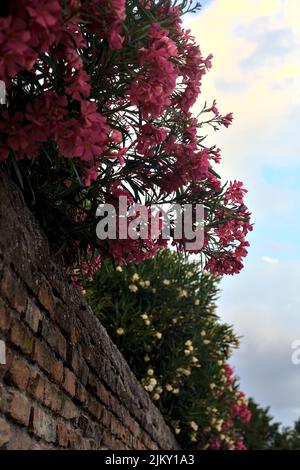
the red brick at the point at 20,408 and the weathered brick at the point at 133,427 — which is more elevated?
the weathered brick at the point at 133,427

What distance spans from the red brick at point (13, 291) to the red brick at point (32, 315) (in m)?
0.06

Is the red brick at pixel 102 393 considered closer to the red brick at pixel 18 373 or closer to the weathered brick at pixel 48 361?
the weathered brick at pixel 48 361

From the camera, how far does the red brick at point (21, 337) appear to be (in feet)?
7.75

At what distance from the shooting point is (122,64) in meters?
2.44

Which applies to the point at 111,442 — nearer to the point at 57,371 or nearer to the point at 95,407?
the point at 95,407

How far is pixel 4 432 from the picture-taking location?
2.22 m

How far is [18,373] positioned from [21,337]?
15 centimetres

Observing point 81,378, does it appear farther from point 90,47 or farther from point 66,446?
point 90,47

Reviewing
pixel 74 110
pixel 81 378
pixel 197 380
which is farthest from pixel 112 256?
pixel 197 380

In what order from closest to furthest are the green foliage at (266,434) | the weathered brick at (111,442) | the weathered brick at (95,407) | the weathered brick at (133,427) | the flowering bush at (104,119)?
the flowering bush at (104,119) → the weathered brick at (95,407) → the weathered brick at (111,442) → the weathered brick at (133,427) → the green foliage at (266,434)

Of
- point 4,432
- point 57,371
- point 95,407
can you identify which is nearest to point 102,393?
point 95,407

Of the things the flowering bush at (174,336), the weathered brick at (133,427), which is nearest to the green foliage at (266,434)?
the flowering bush at (174,336)

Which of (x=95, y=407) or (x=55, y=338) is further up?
(x=55, y=338)

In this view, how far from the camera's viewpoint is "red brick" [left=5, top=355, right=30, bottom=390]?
7.59ft
